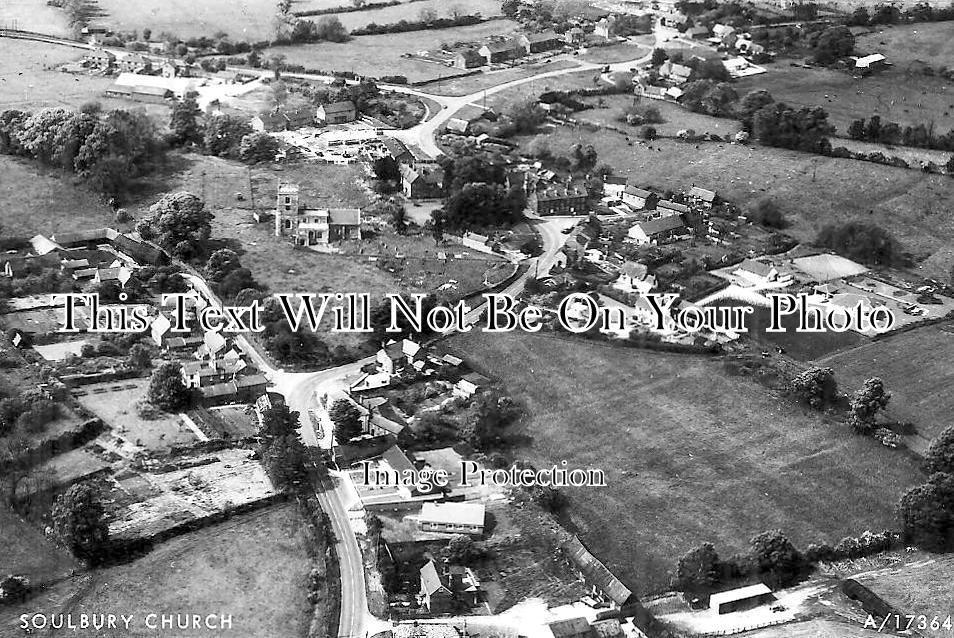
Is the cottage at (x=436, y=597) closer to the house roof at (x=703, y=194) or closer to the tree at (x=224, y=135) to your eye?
the house roof at (x=703, y=194)

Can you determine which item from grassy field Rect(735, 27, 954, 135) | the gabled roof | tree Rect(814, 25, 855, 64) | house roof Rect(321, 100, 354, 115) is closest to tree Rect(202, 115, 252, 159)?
house roof Rect(321, 100, 354, 115)

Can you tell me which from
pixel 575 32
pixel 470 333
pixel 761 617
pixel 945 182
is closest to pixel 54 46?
pixel 575 32

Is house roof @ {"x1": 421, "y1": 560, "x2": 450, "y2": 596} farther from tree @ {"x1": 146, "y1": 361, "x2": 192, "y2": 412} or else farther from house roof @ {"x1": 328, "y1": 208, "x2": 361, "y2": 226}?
house roof @ {"x1": 328, "y1": 208, "x2": 361, "y2": 226}

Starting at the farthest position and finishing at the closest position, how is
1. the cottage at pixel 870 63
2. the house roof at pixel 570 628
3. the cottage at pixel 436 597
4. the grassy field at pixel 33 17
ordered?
the grassy field at pixel 33 17, the cottage at pixel 870 63, the cottage at pixel 436 597, the house roof at pixel 570 628

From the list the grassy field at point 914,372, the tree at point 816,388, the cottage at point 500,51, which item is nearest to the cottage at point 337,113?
the cottage at point 500,51

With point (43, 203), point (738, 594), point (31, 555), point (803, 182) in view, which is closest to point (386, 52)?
point (43, 203)

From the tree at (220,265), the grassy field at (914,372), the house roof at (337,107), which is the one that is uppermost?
the house roof at (337,107)

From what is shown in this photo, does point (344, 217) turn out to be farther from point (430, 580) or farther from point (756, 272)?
point (430, 580)
